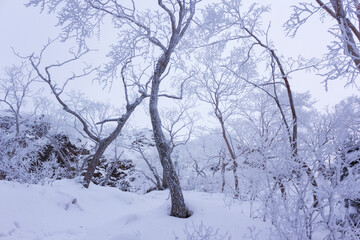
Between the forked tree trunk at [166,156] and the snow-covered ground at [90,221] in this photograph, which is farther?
the forked tree trunk at [166,156]

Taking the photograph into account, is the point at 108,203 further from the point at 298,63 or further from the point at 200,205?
the point at 298,63

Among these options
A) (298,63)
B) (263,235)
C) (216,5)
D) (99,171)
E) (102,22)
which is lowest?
(263,235)

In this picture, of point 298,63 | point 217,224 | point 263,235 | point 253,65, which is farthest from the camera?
point 253,65

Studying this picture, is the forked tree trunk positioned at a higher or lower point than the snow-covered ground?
higher

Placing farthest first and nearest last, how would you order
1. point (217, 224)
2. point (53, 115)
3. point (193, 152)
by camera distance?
1. point (193, 152)
2. point (53, 115)
3. point (217, 224)

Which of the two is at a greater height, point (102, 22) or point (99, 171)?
point (102, 22)

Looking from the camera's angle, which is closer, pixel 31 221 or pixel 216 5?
pixel 31 221

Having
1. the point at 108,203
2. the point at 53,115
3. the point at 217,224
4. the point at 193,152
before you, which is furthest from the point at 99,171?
the point at 217,224

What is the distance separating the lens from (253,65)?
35.1ft

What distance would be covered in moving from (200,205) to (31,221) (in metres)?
3.69

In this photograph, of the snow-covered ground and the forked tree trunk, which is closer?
the snow-covered ground

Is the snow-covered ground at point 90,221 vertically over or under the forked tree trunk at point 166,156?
under

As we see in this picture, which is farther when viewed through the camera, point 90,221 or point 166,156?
point 90,221

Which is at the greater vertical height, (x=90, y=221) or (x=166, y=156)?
(x=166, y=156)
